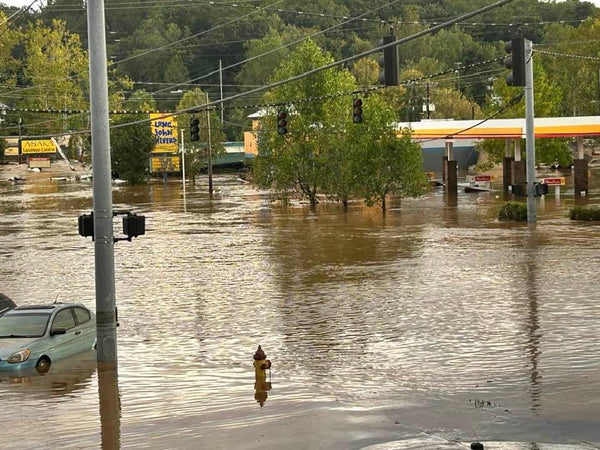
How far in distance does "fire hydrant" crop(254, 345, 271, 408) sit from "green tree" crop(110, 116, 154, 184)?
97151 mm

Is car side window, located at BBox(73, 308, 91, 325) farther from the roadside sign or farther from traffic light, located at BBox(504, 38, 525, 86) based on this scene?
the roadside sign

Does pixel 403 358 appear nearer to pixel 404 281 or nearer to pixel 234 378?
pixel 234 378

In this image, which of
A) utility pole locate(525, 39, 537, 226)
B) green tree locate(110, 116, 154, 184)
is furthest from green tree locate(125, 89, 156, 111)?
utility pole locate(525, 39, 537, 226)

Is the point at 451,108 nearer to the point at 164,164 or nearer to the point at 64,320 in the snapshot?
the point at 164,164

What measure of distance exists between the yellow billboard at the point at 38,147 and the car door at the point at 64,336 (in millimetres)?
105234

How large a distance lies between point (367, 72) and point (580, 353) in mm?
125479

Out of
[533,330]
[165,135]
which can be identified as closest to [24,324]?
[533,330]

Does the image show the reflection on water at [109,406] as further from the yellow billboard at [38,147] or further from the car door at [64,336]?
the yellow billboard at [38,147]

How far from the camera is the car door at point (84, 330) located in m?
21.9

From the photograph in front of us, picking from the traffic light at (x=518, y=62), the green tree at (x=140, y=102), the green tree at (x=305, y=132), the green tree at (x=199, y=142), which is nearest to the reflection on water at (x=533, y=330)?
the traffic light at (x=518, y=62)

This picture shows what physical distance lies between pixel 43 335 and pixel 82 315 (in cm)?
150

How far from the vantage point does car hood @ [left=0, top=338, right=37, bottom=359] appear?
66.7ft

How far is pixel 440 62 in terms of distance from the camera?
17200 cm

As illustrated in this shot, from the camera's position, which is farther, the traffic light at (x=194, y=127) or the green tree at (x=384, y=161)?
the green tree at (x=384, y=161)
